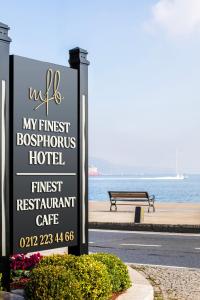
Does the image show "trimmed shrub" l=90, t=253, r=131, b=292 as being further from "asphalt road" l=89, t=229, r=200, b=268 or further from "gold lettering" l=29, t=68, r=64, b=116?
"asphalt road" l=89, t=229, r=200, b=268

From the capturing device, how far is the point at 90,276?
6.96 m

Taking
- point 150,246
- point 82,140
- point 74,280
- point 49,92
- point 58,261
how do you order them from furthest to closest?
1. point 150,246
2. point 82,140
3. point 49,92
4. point 58,261
5. point 74,280

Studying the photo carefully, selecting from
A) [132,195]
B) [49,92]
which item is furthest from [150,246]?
[132,195]

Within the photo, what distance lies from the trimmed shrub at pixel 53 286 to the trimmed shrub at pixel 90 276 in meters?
0.26

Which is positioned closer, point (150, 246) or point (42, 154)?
point (42, 154)

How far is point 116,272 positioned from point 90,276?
104 centimetres

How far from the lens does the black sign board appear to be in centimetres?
753

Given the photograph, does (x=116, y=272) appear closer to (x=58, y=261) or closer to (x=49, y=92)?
(x=58, y=261)

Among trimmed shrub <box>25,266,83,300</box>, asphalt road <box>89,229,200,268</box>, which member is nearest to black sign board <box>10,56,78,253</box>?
trimmed shrub <box>25,266,83,300</box>

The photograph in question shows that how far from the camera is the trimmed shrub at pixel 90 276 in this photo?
6848 mm

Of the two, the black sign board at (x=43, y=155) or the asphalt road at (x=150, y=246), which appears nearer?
the black sign board at (x=43, y=155)

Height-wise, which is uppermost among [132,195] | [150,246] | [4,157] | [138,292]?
[4,157]

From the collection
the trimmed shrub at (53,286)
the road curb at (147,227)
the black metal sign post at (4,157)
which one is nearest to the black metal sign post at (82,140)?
the black metal sign post at (4,157)

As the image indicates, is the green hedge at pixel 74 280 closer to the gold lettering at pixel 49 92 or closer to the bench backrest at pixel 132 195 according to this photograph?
the gold lettering at pixel 49 92
